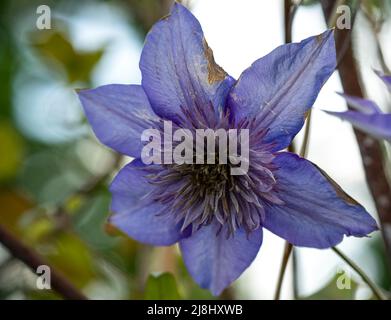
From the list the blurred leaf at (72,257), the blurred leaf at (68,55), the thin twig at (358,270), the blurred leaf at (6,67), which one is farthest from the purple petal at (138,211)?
the blurred leaf at (6,67)

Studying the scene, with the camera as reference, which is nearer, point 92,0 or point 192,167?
point 192,167

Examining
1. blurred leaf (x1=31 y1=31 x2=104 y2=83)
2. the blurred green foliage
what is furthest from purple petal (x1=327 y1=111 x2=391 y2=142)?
blurred leaf (x1=31 y1=31 x2=104 y2=83)

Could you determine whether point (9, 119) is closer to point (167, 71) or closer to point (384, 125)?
point (167, 71)

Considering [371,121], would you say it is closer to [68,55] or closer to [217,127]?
[217,127]

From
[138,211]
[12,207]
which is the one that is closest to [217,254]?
[138,211]

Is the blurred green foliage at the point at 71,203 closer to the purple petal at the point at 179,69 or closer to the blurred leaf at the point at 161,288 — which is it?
the blurred leaf at the point at 161,288

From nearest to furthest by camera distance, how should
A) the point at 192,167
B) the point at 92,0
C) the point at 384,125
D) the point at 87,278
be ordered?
the point at 384,125 < the point at 192,167 < the point at 87,278 < the point at 92,0

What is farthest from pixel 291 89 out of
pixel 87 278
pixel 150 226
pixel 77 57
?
pixel 77 57

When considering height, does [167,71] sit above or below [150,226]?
above
